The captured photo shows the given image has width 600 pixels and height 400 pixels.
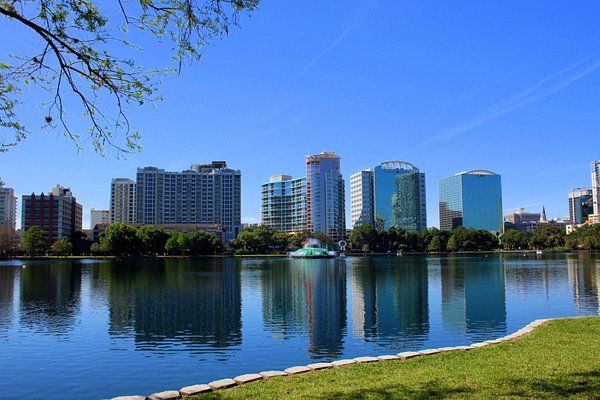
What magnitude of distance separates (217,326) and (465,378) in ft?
59.9

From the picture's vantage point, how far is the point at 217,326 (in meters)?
27.4

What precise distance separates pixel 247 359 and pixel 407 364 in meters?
8.24

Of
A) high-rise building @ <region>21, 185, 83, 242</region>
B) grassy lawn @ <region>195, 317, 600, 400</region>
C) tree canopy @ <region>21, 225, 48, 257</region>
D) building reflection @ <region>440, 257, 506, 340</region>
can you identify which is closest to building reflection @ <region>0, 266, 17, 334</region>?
grassy lawn @ <region>195, 317, 600, 400</region>

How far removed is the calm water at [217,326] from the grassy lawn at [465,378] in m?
5.97

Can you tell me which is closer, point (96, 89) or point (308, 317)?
point (96, 89)

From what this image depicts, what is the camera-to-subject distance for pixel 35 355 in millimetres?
20891

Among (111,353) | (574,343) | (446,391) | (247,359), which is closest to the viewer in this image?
(446,391)

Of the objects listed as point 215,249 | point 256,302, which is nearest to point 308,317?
point 256,302

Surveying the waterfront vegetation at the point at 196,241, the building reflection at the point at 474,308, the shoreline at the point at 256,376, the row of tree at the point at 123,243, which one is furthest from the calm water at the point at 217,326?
the waterfront vegetation at the point at 196,241

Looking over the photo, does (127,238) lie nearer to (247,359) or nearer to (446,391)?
(247,359)

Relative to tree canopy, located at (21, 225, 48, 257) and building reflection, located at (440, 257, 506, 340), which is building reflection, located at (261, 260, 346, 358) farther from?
tree canopy, located at (21, 225, 48, 257)

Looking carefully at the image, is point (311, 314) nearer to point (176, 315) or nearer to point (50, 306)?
point (176, 315)

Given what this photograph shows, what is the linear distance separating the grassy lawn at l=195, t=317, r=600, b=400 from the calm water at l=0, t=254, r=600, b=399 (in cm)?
597

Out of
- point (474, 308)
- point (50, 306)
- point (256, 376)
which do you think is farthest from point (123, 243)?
point (256, 376)
